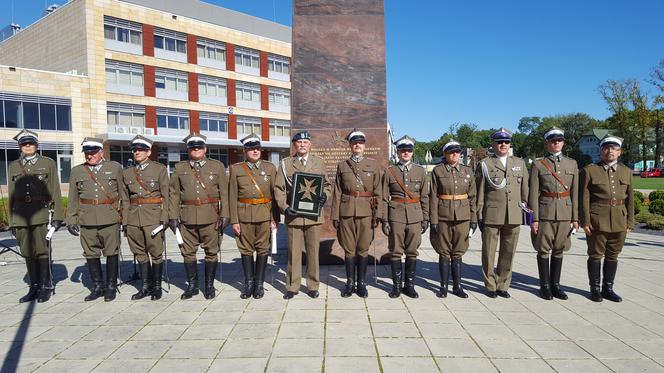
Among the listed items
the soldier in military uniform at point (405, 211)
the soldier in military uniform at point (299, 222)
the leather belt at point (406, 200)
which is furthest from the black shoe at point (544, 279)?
the soldier in military uniform at point (299, 222)

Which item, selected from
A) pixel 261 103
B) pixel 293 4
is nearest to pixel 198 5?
pixel 261 103

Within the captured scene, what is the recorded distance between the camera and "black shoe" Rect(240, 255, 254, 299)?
5.74 m

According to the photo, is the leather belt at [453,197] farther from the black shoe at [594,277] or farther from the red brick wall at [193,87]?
the red brick wall at [193,87]

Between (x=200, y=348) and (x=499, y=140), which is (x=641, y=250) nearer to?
(x=499, y=140)

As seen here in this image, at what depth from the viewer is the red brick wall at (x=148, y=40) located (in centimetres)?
3291

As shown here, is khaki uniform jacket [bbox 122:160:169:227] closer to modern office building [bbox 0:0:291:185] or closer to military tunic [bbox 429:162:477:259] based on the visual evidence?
military tunic [bbox 429:162:477:259]

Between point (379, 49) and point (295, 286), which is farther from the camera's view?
point (379, 49)

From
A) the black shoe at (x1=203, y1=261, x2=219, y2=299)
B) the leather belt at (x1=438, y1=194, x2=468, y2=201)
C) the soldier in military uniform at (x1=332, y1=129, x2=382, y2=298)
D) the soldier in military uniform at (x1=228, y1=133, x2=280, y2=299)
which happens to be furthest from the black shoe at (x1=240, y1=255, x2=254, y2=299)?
the leather belt at (x1=438, y1=194, x2=468, y2=201)

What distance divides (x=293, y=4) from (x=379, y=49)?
1812mm

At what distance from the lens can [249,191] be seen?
564 cm

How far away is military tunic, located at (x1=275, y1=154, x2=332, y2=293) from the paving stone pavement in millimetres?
319

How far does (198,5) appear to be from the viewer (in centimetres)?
3725

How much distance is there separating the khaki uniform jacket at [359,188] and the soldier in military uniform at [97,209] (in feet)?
9.74

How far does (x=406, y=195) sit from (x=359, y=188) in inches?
25.3
